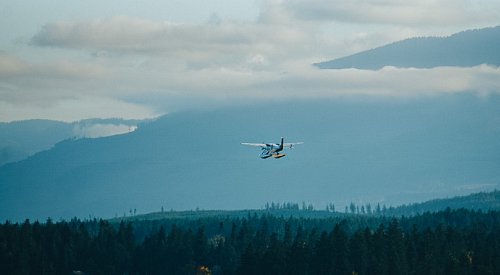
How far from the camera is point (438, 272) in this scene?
186 meters

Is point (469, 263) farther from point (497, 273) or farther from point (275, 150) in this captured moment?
point (275, 150)

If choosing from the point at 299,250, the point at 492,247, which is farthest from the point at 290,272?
the point at 492,247

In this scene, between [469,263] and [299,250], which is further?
[299,250]

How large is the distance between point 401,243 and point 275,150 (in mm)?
30644

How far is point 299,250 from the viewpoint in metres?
199

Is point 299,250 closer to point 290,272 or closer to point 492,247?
point 290,272

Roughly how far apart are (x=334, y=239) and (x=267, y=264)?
11.8 m

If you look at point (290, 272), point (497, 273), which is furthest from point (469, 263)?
point (290, 272)

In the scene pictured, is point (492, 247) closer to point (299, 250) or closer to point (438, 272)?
point (438, 272)

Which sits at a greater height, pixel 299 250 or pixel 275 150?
pixel 275 150

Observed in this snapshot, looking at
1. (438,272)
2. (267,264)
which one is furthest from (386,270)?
(267,264)

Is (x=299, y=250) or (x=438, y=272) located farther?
(x=299, y=250)

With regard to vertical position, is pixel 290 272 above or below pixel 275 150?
below

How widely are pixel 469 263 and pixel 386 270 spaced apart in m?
12.7
